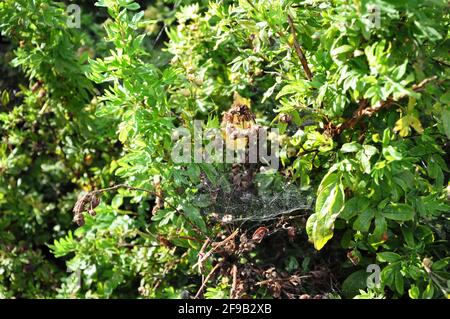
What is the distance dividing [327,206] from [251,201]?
50 cm

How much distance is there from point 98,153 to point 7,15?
0.88 meters

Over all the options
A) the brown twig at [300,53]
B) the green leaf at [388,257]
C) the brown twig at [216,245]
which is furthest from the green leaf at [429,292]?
the brown twig at [300,53]

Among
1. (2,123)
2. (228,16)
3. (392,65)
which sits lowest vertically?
(2,123)

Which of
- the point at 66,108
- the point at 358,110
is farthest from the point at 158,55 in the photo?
the point at 358,110

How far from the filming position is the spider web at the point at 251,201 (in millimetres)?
2826

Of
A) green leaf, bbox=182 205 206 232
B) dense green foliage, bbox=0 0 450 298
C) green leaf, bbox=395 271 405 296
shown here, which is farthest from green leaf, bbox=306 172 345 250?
green leaf, bbox=182 205 206 232

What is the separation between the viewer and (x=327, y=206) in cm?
243

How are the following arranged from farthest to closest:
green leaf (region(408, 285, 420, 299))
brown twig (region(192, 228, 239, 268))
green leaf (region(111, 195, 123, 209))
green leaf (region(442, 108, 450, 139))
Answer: green leaf (region(111, 195, 123, 209)) → brown twig (region(192, 228, 239, 268)) → green leaf (region(408, 285, 420, 299)) → green leaf (region(442, 108, 450, 139))

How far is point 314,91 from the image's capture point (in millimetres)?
2555

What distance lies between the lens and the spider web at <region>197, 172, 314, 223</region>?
283 cm

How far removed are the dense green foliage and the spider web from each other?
0.09ft

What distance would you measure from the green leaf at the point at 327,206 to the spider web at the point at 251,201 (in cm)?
34

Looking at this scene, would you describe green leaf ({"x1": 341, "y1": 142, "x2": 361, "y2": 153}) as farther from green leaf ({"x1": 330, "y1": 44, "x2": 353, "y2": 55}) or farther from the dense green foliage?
green leaf ({"x1": 330, "y1": 44, "x2": 353, "y2": 55})
